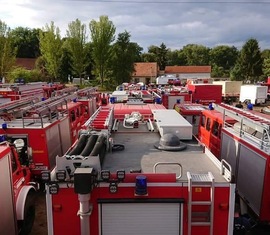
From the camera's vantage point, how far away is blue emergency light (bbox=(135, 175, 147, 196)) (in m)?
4.46

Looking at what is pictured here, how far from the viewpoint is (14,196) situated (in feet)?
21.8


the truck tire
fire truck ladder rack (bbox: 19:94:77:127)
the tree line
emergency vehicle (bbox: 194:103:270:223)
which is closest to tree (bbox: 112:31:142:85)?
the tree line

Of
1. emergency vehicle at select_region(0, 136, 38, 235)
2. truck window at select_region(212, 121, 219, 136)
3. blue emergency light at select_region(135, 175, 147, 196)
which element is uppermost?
blue emergency light at select_region(135, 175, 147, 196)

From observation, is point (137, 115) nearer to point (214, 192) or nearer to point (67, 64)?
point (214, 192)

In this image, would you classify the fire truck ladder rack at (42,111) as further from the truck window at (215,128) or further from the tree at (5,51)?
the tree at (5,51)

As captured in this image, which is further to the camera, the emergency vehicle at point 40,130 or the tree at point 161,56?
the tree at point 161,56

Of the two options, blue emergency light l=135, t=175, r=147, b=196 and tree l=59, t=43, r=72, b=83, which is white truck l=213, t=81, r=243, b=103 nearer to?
tree l=59, t=43, r=72, b=83

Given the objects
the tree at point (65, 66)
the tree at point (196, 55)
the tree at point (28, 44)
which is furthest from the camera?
the tree at point (196, 55)

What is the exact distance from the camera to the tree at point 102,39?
51.4 m

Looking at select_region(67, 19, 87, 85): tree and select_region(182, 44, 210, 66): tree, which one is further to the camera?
select_region(182, 44, 210, 66): tree

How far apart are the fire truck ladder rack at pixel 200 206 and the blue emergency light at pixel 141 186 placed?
690 millimetres

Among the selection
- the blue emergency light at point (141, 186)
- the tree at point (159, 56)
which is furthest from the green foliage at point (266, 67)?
the blue emergency light at point (141, 186)

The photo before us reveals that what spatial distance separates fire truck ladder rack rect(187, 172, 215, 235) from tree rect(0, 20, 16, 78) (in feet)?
130

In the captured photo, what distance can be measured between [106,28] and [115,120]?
4470 cm
